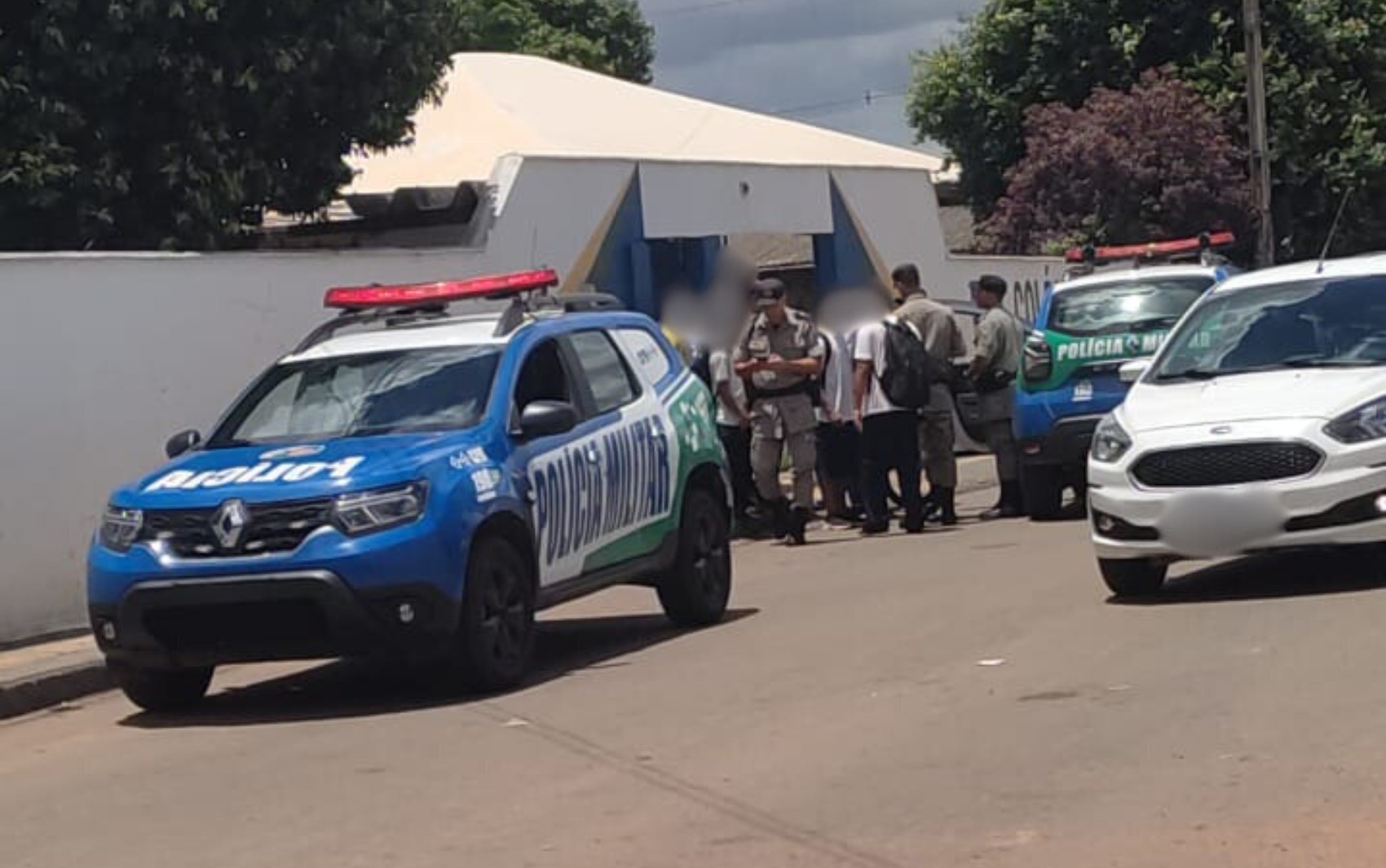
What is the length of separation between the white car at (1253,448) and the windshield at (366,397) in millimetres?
3265

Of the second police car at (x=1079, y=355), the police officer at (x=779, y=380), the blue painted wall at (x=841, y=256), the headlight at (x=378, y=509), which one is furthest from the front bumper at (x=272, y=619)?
the blue painted wall at (x=841, y=256)

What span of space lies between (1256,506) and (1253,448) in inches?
11.1

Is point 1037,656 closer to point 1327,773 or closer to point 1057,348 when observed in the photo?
point 1327,773

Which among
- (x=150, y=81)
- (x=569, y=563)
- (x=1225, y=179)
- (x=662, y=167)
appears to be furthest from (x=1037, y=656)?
(x=1225, y=179)

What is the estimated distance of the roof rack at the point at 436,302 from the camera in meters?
11.8

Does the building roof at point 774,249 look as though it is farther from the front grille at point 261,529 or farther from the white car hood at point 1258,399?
the front grille at point 261,529

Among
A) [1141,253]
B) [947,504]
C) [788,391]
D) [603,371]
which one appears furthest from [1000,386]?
[603,371]

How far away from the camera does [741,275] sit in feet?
68.5

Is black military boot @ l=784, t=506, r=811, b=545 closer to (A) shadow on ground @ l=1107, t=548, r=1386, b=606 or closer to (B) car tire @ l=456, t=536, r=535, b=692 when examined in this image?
(A) shadow on ground @ l=1107, t=548, r=1386, b=606

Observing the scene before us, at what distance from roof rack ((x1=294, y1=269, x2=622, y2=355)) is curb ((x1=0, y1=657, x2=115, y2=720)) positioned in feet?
6.96

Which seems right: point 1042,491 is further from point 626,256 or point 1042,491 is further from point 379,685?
point 379,685

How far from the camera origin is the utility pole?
30.1 metres

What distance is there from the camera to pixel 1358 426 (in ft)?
35.8

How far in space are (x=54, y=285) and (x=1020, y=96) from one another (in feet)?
82.6
